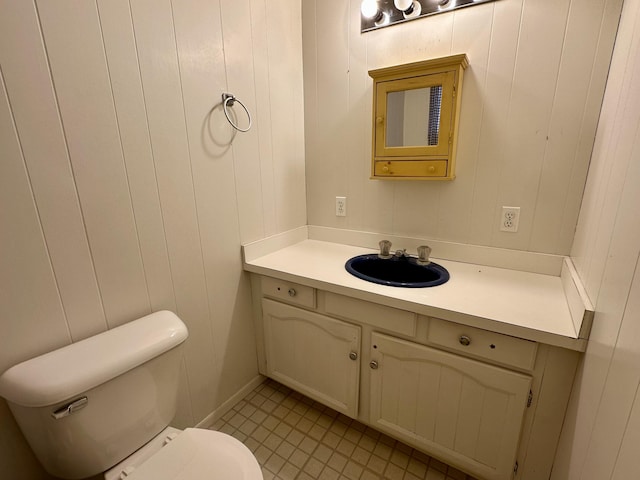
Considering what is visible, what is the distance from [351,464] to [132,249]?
4.21 feet

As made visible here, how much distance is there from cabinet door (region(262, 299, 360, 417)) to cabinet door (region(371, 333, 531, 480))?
0.38 ft

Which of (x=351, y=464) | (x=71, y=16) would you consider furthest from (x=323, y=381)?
(x=71, y=16)

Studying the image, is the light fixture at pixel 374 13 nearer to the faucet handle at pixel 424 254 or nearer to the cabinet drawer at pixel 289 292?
the faucet handle at pixel 424 254

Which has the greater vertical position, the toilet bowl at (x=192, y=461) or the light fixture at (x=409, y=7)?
the light fixture at (x=409, y=7)

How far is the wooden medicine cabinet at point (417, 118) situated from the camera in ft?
4.07

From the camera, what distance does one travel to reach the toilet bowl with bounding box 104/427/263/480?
0.83m

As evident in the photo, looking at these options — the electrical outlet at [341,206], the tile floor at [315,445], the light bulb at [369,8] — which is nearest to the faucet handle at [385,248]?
the electrical outlet at [341,206]

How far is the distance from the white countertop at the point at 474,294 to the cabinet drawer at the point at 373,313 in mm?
49

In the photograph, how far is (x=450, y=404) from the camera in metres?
1.12

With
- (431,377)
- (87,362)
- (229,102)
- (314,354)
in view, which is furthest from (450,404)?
(229,102)

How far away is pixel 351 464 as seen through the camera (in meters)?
1.30

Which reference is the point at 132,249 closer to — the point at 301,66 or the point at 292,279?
the point at 292,279

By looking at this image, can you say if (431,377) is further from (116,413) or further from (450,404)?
(116,413)

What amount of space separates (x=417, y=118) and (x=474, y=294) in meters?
0.80
